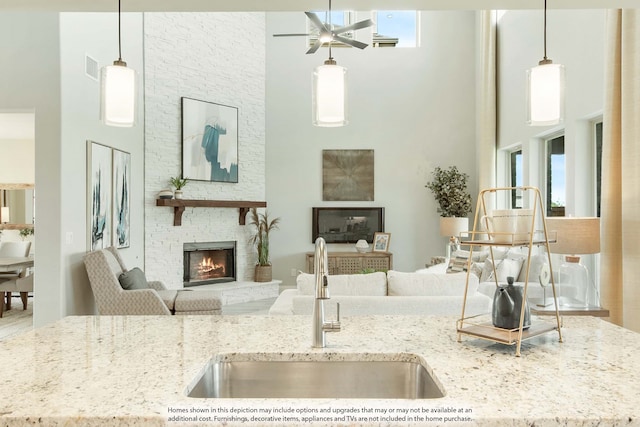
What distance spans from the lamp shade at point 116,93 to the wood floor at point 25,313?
4.24 meters

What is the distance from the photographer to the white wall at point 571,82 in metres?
4.38

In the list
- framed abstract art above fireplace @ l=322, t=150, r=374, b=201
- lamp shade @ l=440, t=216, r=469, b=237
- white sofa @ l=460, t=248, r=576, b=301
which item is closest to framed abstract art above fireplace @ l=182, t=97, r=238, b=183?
framed abstract art above fireplace @ l=322, t=150, r=374, b=201

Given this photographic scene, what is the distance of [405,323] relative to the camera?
1896mm

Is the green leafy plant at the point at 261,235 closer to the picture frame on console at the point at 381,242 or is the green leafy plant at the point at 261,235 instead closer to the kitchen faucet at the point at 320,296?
the picture frame on console at the point at 381,242

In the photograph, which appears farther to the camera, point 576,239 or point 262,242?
point 262,242

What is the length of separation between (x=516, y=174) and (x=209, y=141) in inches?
176

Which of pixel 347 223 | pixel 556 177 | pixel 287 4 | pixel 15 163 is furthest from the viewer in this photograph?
pixel 15 163

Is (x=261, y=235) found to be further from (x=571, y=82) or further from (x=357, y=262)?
(x=571, y=82)

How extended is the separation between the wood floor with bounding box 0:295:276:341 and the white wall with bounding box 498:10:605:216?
390cm

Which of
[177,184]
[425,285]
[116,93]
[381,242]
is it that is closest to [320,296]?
[116,93]

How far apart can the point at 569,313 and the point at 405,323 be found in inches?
80.3

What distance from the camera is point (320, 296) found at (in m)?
1.49

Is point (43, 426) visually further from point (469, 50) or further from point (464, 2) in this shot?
point (469, 50)

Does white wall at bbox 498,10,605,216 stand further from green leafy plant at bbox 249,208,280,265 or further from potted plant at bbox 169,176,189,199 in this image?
potted plant at bbox 169,176,189,199
